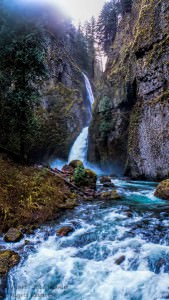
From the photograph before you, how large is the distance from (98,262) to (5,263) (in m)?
2.36

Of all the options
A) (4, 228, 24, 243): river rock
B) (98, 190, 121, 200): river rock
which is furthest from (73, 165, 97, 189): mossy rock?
(4, 228, 24, 243): river rock

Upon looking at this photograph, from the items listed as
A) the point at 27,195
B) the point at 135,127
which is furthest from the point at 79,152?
the point at 27,195

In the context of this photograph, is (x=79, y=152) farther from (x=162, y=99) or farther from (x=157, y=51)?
(x=157, y=51)

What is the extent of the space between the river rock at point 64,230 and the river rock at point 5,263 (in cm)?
165

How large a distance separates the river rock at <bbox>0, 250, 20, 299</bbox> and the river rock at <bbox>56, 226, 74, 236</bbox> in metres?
1.65

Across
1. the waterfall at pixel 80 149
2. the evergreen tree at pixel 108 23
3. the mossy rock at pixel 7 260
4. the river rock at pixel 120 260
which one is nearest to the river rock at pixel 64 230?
the mossy rock at pixel 7 260

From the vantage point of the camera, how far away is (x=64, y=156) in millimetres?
28484

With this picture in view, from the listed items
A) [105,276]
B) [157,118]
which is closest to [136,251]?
[105,276]

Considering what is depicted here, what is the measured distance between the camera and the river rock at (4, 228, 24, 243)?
656 cm

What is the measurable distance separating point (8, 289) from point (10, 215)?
298 cm

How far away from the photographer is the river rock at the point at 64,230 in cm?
716

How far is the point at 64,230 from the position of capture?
7.27m

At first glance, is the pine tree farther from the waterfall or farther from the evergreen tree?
the evergreen tree

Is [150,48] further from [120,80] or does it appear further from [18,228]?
[18,228]
